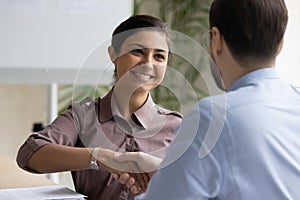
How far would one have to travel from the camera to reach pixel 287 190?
1.18 metres

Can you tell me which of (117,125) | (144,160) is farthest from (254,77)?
(117,125)

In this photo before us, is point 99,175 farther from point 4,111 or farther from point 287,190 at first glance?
point 4,111

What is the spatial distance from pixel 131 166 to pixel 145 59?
317mm

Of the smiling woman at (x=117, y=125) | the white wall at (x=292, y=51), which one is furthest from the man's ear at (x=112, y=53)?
the white wall at (x=292, y=51)

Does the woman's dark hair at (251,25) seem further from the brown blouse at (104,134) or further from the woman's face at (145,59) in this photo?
the brown blouse at (104,134)

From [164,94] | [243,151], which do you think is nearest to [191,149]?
[243,151]

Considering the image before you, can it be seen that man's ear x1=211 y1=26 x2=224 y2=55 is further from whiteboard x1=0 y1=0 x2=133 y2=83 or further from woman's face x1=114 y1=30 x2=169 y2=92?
whiteboard x1=0 y1=0 x2=133 y2=83

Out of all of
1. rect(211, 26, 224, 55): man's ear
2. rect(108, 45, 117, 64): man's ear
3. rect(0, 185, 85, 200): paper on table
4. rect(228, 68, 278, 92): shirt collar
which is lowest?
rect(0, 185, 85, 200): paper on table

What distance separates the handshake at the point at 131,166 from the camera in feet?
4.86

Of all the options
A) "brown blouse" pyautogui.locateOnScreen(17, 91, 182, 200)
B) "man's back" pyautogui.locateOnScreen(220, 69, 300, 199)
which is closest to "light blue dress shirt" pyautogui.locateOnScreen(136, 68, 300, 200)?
"man's back" pyautogui.locateOnScreen(220, 69, 300, 199)

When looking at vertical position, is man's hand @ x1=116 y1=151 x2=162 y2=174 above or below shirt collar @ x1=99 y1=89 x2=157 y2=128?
below

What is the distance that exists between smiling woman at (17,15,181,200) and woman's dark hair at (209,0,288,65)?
16.9 inches

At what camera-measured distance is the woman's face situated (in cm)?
164

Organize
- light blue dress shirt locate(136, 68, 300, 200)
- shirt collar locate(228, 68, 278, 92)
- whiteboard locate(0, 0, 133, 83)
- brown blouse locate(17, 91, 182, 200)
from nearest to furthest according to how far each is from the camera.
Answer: light blue dress shirt locate(136, 68, 300, 200) < shirt collar locate(228, 68, 278, 92) < brown blouse locate(17, 91, 182, 200) < whiteboard locate(0, 0, 133, 83)
